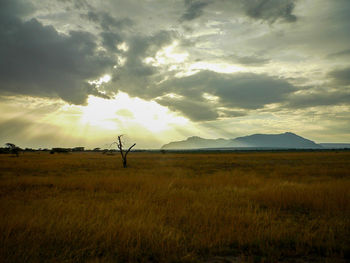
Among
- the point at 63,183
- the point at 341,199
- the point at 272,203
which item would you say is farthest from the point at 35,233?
the point at 341,199

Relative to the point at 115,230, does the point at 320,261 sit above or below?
below

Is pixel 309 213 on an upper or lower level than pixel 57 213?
lower

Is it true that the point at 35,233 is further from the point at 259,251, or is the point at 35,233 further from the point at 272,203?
the point at 272,203

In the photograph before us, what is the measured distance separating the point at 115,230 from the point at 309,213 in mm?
7438

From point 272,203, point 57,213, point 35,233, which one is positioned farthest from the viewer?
point 272,203

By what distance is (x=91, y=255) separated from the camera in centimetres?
454

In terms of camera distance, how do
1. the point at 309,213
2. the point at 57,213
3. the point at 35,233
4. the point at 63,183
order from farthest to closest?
the point at 63,183
the point at 309,213
the point at 57,213
the point at 35,233

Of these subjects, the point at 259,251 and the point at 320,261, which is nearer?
the point at 320,261

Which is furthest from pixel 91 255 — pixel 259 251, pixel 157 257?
pixel 259 251

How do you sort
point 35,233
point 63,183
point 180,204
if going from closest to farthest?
point 35,233, point 180,204, point 63,183

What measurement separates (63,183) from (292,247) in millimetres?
14656

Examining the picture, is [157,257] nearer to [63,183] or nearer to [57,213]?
[57,213]

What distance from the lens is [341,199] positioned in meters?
9.16

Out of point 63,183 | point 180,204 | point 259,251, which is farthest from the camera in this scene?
point 63,183
